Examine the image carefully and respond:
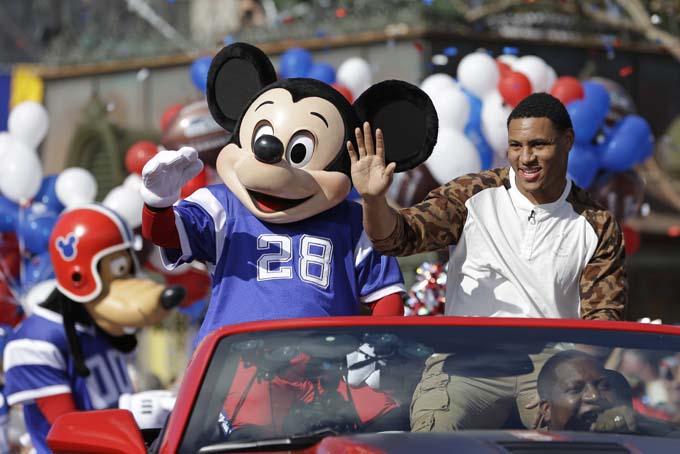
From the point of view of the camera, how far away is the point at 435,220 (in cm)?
488

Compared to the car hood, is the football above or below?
above

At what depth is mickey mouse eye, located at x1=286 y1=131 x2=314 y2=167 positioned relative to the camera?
5.32 m

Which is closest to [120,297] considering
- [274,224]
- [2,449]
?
[2,449]

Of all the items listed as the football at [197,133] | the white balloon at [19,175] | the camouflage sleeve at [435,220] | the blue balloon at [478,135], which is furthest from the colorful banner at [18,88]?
the camouflage sleeve at [435,220]

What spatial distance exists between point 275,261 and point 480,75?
595 centimetres

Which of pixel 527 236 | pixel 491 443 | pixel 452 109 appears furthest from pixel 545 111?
pixel 452 109

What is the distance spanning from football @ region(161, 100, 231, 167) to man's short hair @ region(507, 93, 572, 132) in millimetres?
5440

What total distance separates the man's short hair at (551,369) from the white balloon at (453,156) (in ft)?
21.4

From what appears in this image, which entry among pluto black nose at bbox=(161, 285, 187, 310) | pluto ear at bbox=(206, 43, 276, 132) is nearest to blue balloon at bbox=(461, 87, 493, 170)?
pluto black nose at bbox=(161, 285, 187, 310)

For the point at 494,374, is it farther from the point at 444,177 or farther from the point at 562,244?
the point at 444,177

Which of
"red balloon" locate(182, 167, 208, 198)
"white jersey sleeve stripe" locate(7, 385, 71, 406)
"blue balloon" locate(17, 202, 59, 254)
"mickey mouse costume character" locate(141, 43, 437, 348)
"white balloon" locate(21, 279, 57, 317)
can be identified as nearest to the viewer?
"mickey mouse costume character" locate(141, 43, 437, 348)

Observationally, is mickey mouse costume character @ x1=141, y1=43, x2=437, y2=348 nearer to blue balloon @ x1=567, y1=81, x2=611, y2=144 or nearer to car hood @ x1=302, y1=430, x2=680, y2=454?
car hood @ x1=302, y1=430, x2=680, y2=454

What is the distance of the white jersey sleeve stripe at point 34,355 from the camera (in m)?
7.26

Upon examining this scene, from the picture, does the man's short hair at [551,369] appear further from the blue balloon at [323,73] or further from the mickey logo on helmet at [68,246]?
the blue balloon at [323,73]
